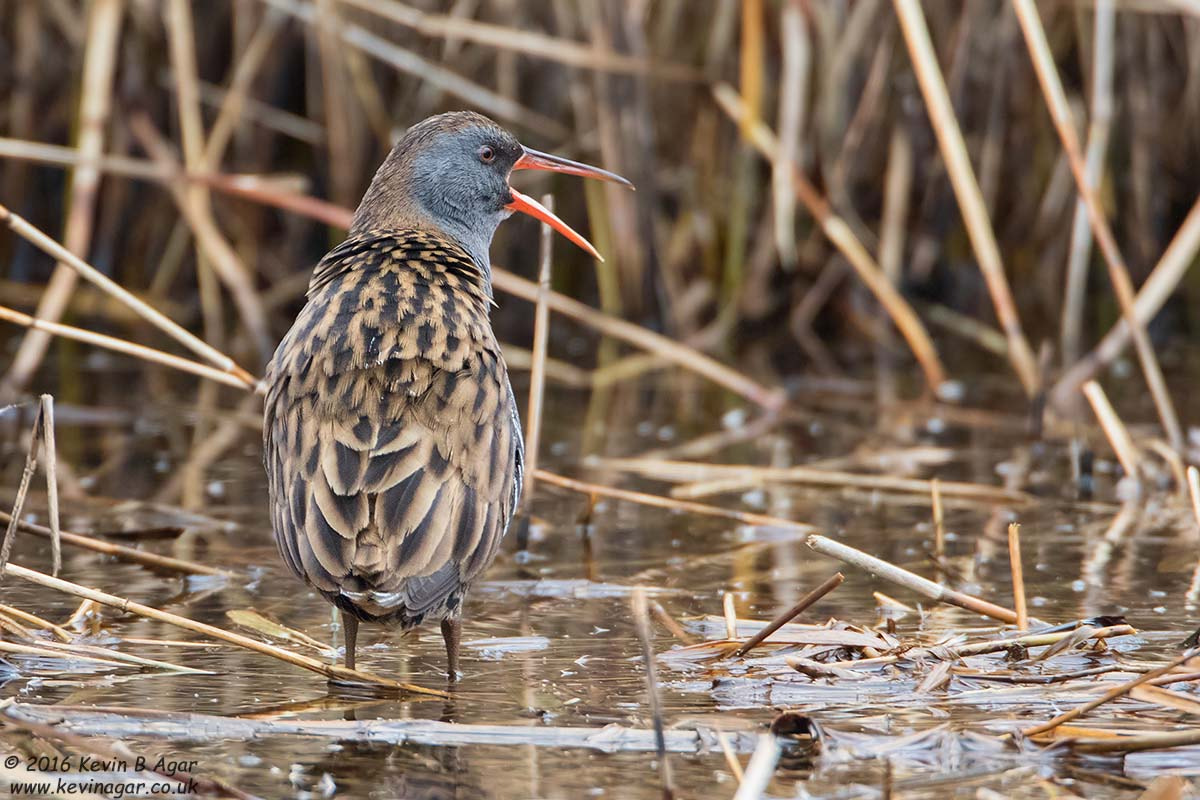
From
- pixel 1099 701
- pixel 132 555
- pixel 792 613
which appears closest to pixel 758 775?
pixel 1099 701

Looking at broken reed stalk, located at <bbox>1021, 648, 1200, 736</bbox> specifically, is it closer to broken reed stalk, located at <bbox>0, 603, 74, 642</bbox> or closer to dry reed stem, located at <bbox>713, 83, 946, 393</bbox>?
broken reed stalk, located at <bbox>0, 603, 74, 642</bbox>

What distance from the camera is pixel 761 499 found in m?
5.13

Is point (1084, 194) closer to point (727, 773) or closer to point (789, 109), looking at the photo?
point (789, 109)

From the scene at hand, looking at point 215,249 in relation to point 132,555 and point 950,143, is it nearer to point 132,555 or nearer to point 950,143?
point 132,555

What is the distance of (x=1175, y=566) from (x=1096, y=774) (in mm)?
1717

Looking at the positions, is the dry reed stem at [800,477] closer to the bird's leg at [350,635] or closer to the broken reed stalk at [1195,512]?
the broken reed stalk at [1195,512]

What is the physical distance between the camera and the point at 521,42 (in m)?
6.65

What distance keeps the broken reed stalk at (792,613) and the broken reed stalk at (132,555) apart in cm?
147

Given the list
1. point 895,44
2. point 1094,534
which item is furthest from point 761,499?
point 895,44

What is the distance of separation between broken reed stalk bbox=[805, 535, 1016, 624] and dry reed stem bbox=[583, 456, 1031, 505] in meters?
1.30

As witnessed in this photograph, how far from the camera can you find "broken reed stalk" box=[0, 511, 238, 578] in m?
3.88

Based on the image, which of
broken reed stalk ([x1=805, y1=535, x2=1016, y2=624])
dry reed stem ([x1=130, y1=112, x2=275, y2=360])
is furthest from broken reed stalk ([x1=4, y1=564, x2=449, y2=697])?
dry reed stem ([x1=130, y1=112, x2=275, y2=360])

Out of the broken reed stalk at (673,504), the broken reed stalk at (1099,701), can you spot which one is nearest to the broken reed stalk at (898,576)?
the broken reed stalk at (1099,701)

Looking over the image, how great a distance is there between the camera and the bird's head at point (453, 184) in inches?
165
